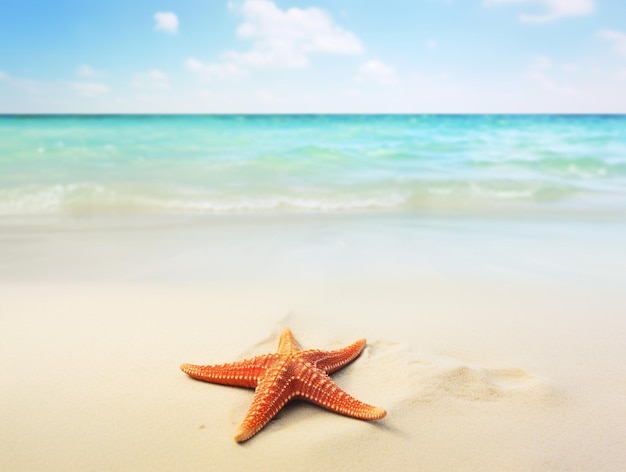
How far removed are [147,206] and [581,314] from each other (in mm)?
7305

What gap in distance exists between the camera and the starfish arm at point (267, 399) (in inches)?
95.1

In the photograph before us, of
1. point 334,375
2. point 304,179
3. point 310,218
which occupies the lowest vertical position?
point 334,375

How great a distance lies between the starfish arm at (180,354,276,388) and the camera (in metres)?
2.76

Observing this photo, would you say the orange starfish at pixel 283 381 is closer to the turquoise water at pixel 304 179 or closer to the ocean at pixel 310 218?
the ocean at pixel 310 218

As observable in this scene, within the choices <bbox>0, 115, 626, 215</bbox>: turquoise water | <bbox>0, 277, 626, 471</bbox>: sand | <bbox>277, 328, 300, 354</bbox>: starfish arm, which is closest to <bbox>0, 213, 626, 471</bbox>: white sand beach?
<bbox>0, 277, 626, 471</bbox>: sand

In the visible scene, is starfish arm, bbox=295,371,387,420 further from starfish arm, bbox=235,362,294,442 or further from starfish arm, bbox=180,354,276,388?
starfish arm, bbox=180,354,276,388

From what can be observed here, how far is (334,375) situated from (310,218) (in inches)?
196

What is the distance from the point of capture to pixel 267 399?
2.54 meters

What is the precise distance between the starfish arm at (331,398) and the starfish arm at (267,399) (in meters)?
0.08

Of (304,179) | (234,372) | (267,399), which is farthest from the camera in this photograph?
(304,179)

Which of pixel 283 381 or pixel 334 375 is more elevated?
pixel 283 381

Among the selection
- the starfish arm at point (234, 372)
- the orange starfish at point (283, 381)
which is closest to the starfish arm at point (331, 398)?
the orange starfish at point (283, 381)

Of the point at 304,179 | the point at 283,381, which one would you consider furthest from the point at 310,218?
the point at 283,381

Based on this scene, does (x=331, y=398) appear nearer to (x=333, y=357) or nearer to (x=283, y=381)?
(x=283, y=381)
